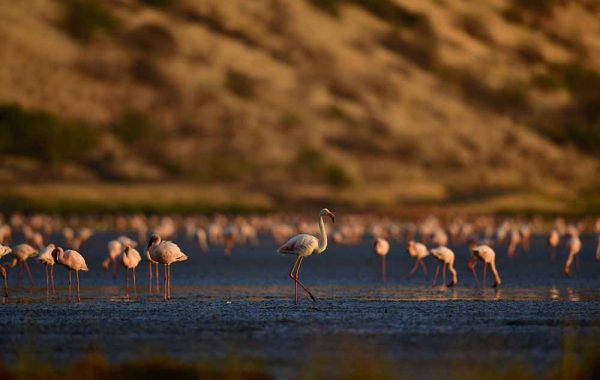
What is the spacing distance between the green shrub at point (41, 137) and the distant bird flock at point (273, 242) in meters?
31.0

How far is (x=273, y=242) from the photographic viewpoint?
58500mm

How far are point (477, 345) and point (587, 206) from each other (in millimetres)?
92108

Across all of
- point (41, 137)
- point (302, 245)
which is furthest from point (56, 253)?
point (41, 137)

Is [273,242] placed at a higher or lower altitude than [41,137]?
lower

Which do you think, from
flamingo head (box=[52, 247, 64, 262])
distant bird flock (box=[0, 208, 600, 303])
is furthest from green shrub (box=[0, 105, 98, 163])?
flamingo head (box=[52, 247, 64, 262])

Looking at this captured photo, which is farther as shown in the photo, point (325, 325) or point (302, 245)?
point (302, 245)

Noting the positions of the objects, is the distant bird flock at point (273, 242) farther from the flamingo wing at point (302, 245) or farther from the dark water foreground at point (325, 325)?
the dark water foreground at point (325, 325)

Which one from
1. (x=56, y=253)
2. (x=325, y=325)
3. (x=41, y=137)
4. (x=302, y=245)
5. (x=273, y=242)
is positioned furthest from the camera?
(x=41, y=137)

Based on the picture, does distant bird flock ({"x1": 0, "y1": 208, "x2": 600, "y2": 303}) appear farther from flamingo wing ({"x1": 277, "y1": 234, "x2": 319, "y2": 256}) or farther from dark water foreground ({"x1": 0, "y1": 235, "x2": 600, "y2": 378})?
dark water foreground ({"x1": 0, "y1": 235, "x2": 600, "y2": 378})

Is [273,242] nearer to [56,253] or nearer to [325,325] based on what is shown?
[56,253]

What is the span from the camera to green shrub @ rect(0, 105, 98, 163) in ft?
398

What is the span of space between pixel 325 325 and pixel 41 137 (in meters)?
106

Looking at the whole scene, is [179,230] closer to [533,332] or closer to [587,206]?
[587,206]

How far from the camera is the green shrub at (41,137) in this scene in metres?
121
